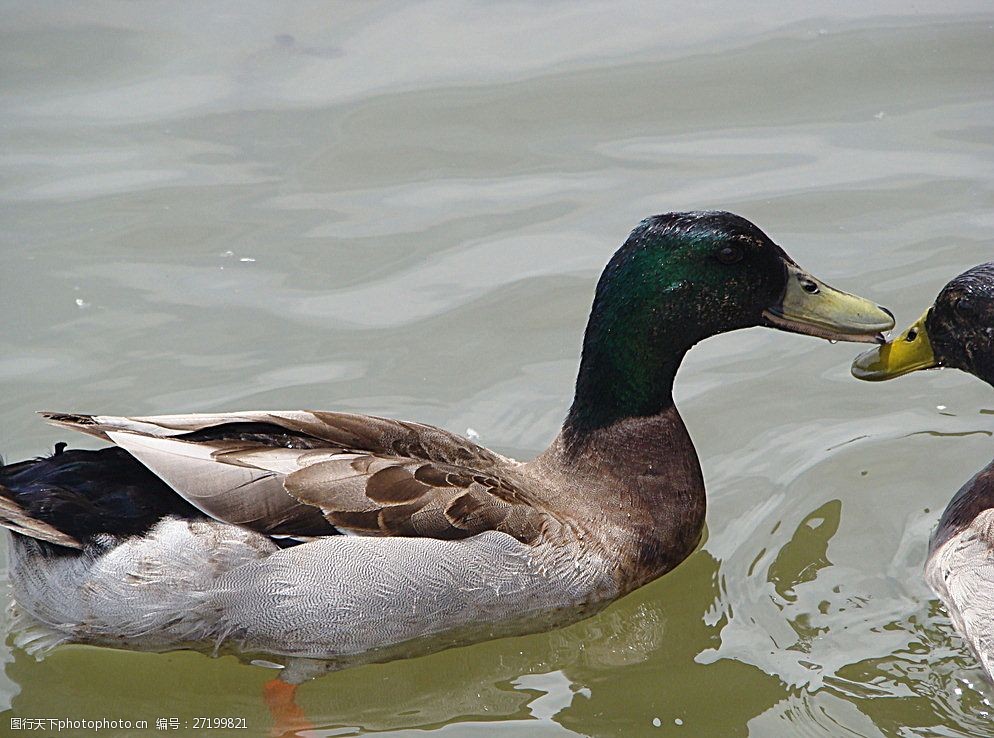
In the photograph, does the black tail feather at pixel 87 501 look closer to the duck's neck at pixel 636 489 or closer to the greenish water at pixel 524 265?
the greenish water at pixel 524 265

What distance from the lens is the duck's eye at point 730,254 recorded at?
564cm

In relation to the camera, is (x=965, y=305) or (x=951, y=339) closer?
(x=965, y=305)

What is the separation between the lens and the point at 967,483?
5.93m

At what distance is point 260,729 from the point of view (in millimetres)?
5176

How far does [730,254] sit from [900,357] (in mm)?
848

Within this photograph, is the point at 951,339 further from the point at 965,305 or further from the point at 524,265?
the point at 524,265

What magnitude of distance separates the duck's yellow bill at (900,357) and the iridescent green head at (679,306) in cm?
19

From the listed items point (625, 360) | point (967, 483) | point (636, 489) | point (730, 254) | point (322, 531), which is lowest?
point (967, 483)

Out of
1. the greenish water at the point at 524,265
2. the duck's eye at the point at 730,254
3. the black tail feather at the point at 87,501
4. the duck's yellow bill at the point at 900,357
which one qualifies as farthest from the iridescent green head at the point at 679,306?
the black tail feather at the point at 87,501

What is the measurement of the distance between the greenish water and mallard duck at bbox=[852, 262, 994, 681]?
15 cm

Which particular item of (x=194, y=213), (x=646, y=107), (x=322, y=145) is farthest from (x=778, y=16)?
(x=194, y=213)

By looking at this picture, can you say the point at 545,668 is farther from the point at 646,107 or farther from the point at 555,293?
the point at 646,107

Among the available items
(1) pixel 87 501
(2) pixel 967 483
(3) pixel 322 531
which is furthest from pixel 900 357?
(1) pixel 87 501

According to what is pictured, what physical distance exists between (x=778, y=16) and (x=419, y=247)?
10.1ft
